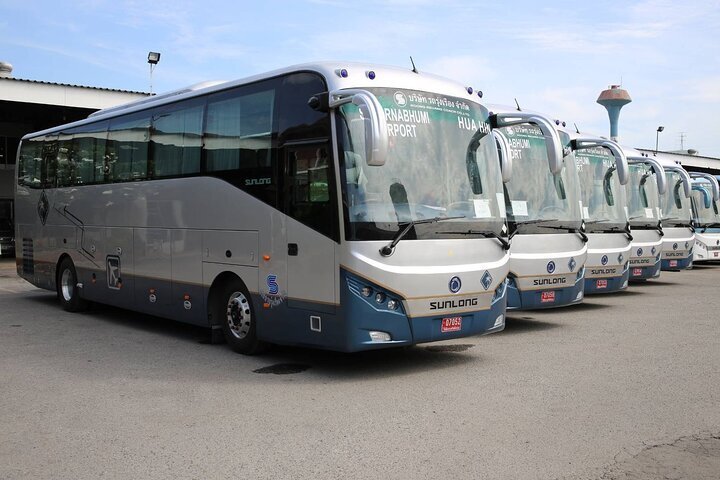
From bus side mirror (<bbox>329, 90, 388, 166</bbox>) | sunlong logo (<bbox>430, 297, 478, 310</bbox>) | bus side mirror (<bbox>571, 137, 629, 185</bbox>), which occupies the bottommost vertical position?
sunlong logo (<bbox>430, 297, 478, 310</bbox>)

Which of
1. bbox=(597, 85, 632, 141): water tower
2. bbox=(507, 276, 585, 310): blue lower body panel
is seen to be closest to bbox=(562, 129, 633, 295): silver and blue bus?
bbox=(507, 276, 585, 310): blue lower body panel

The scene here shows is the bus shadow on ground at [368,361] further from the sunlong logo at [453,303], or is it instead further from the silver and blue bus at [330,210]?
the sunlong logo at [453,303]

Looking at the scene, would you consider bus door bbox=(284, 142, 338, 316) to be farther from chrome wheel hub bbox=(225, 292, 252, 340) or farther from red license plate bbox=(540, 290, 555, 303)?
red license plate bbox=(540, 290, 555, 303)

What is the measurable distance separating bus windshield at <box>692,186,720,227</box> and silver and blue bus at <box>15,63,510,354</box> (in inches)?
584

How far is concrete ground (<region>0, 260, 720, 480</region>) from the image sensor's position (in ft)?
16.7

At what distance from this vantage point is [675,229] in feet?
60.7

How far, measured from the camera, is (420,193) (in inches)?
307

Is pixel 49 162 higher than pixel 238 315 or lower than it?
higher

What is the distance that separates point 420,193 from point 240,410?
2849 mm

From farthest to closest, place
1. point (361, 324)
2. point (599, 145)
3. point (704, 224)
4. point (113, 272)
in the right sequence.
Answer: point (704, 224)
point (599, 145)
point (113, 272)
point (361, 324)

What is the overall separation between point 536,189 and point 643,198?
6129mm

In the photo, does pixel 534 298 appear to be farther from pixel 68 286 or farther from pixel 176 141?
pixel 68 286

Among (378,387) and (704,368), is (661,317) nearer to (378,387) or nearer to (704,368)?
(704,368)

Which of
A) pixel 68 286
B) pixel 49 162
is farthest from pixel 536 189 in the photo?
pixel 49 162
